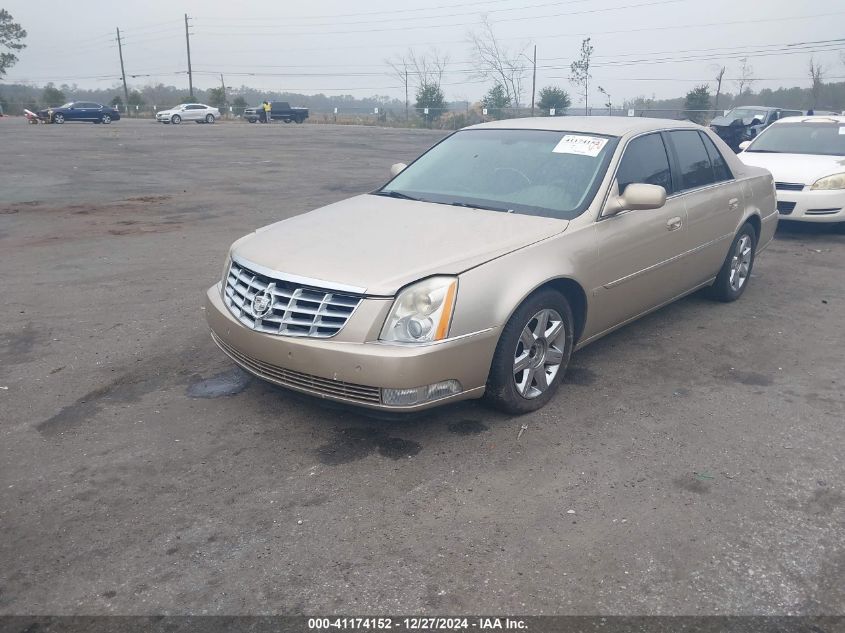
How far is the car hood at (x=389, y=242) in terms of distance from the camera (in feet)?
12.3

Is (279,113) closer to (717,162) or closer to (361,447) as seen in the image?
(717,162)

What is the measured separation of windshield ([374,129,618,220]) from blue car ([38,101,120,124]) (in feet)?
153

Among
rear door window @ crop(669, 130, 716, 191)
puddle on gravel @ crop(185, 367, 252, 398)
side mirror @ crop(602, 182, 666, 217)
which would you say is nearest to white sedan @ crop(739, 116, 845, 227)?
rear door window @ crop(669, 130, 716, 191)

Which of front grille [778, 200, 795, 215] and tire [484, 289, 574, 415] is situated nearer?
tire [484, 289, 574, 415]

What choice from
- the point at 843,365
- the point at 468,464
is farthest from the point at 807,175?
the point at 468,464

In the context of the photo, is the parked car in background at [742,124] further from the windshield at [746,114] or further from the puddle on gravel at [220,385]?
the puddle on gravel at [220,385]

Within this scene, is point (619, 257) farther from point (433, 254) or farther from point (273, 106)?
point (273, 106)

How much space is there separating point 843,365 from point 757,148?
6753mm

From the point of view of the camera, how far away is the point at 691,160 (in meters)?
5.80

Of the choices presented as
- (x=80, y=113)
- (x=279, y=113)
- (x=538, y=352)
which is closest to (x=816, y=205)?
(x=538, y=352)

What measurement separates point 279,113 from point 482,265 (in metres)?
53.0

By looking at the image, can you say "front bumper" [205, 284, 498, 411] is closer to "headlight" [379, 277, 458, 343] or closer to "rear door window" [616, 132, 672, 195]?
"headlight" [379, 277, 458, 343]

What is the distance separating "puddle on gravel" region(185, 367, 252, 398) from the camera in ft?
14.9

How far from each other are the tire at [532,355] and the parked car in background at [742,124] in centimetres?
1470
